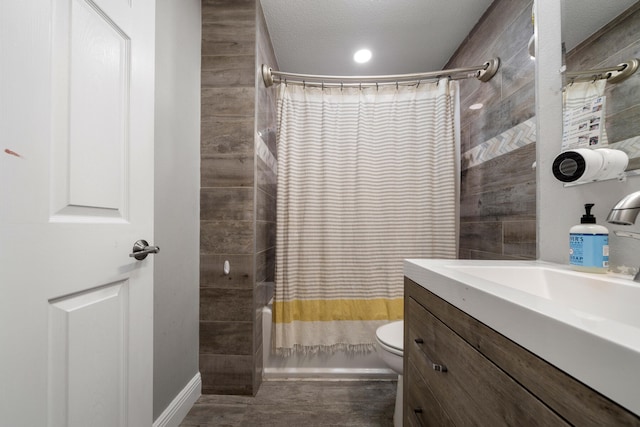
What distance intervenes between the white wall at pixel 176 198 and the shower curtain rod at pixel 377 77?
1.50 feet

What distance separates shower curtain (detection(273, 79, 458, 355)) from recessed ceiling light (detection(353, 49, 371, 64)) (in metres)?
0.44

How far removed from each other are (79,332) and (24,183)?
0.37 meters

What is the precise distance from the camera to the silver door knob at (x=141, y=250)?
0.79m

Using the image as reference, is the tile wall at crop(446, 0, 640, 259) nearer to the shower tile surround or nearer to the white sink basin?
the white sink basin

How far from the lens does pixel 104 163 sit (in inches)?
27.7

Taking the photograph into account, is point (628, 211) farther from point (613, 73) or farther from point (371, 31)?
point (371, 31)

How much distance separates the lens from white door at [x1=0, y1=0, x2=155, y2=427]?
49 centimetres

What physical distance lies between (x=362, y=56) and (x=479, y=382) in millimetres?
2134

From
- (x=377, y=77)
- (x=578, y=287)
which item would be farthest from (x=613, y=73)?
(x=377, y=77)

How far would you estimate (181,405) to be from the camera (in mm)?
1245

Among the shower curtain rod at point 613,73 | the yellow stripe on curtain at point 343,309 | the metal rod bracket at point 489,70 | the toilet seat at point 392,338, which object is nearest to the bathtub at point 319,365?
the yellow stripe on curtain at point 343,309

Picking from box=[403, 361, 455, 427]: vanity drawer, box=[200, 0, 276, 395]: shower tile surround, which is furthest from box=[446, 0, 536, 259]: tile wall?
box=[200, 0, 276, 395]: shower tile surround

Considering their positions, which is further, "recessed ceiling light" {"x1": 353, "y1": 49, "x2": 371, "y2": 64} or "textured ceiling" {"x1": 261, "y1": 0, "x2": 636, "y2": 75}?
"recessed ceiling light" {"x1": 353, "y1": 49, "x2": 371, "y2": 64}

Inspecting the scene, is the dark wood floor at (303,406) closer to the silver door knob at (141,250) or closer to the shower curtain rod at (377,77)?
the silver door knob at (141,250)
